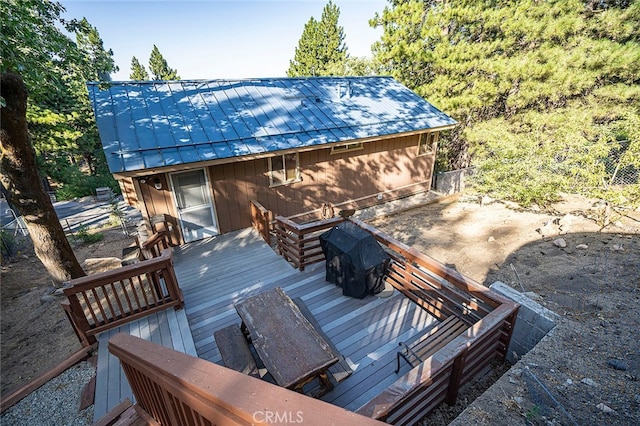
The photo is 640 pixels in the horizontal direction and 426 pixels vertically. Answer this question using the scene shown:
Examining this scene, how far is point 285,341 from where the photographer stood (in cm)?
310

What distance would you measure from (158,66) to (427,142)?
3743 cm

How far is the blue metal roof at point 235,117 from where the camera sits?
6492mm

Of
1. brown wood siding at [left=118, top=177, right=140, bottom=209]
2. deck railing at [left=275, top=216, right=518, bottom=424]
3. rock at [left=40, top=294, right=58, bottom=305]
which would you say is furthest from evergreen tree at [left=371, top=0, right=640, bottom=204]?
rock at [left=40, top=294, right=58, bottom=305]

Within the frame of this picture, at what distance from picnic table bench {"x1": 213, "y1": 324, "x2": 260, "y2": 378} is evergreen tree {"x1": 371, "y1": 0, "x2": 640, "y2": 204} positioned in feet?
29.2

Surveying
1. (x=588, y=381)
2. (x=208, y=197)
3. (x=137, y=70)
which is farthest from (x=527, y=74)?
(x=137, y=70)

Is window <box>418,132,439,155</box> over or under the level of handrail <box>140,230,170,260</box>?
over

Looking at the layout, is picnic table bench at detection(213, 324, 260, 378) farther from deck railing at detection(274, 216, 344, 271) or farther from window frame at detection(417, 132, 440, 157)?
window frame at detection(417, 132, 440, 157)

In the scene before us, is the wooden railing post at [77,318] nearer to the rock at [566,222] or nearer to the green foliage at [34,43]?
the green foliage at [34,43]

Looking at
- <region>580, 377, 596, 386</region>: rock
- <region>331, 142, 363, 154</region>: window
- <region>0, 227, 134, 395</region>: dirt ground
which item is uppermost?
Result: <region>331, 142, 363, 154</region>: window

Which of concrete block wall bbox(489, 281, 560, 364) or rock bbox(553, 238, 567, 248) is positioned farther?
rock bbox(553, 238, 567, 248)

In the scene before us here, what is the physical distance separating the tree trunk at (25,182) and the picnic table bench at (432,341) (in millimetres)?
6718

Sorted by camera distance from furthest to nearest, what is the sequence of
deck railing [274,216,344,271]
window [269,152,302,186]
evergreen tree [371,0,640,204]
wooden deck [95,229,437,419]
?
evergreen tree [371,0,640,204], window [269,152,302,186], deck railing [274,216,344,271], wooden deck [95,229,437,419]

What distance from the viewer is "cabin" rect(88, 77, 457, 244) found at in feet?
21.5

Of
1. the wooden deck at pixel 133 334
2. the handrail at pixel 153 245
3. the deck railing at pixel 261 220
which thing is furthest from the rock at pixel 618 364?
the handrail at pixel 153 245
